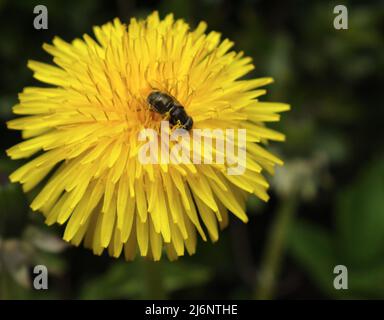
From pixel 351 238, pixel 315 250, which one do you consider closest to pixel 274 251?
pixel 315 250

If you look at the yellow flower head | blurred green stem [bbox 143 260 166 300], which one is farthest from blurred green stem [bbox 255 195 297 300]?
the yellow flower head

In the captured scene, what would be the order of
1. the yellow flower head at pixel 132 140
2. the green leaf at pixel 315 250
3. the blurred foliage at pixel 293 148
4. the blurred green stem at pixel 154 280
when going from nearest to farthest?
the yellow flower head at pixel 132 140 → the blurred green stem at pixel 154 280 → the blurred foliage at pixel 293 148 → the green leaf at pixel 315 250

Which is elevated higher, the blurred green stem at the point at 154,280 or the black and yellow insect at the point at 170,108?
the black and yellow insect at the point at 170,108

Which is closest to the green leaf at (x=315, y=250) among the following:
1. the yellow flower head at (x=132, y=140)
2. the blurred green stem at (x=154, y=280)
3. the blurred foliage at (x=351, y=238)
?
the blurred foliage at (x=351, y=238)
